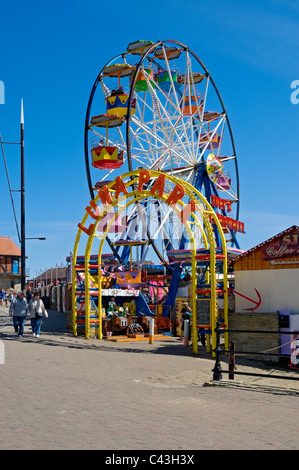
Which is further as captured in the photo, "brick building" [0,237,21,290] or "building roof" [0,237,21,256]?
"building roof" [0,237,21,256]

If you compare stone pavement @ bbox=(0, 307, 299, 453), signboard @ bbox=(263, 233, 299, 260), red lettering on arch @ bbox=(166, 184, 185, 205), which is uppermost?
red lettering on arch @ bbox=(166, 184, 185, 205)

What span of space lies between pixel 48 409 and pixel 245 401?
2892mm

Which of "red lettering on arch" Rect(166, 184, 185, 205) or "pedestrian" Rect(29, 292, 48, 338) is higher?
"red lettering on arch" Rect(166, 184, 185, 205)

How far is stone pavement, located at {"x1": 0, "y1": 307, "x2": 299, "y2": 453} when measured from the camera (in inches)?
229

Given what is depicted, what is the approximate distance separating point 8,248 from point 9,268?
3.10m

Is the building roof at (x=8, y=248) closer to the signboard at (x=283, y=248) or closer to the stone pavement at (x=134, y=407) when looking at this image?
the signboard at (x=283, y=248)

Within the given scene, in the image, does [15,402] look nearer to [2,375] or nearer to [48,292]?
[2,375]

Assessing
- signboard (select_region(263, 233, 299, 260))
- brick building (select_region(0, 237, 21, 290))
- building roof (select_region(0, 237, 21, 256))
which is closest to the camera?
signboard (select_region(263, 233, 299, 260))

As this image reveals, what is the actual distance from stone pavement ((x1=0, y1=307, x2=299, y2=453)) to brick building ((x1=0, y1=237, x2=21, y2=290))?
64.9 metres

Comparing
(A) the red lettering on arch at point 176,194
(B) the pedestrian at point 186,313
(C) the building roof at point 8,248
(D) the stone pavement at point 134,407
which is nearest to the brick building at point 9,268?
(C) the building roof at point 8,248

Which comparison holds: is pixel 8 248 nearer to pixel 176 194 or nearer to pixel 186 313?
pixel 186 313

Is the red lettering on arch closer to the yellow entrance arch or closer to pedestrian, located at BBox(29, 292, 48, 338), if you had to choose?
the yellow entrance arch

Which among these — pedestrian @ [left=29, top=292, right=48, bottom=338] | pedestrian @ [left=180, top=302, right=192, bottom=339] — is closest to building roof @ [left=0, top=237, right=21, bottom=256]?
pedestrian @ [left=180, top=302, right=192, bottom=339]

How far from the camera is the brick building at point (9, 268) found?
76188 millimetres
